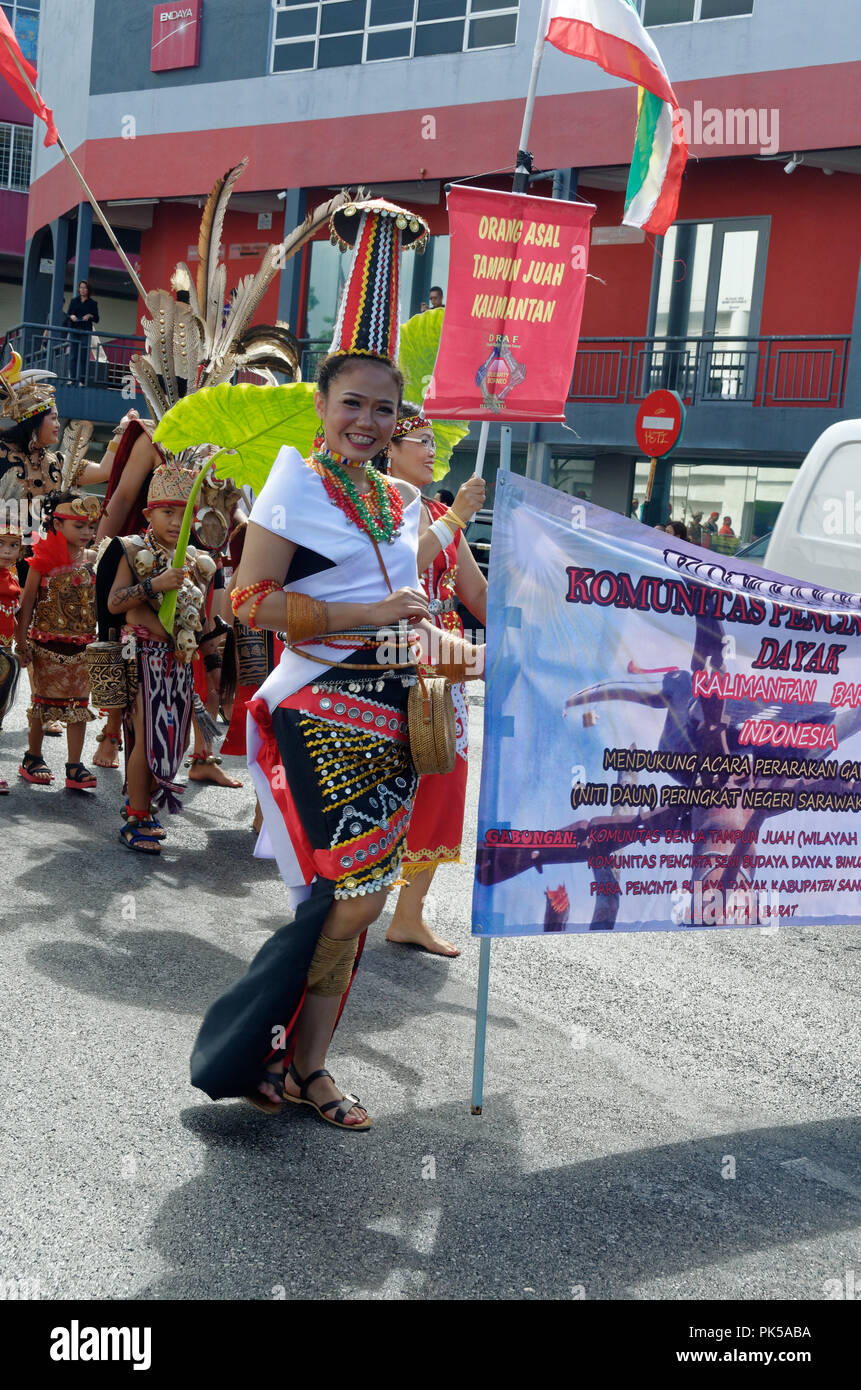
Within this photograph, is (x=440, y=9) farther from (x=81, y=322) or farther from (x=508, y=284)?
(x=508, y=284)

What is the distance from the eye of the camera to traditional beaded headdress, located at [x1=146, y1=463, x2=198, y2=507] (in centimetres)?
661

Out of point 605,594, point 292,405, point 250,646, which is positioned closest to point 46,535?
point 250,646

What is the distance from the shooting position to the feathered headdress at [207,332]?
7.09 m

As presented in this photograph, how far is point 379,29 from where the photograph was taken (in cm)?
2172

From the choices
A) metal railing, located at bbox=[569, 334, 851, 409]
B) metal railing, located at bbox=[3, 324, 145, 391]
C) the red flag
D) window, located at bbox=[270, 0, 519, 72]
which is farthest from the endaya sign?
the red flag

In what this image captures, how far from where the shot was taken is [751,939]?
600cm

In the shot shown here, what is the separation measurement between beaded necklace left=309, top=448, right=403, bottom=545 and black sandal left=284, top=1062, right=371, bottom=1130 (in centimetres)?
144

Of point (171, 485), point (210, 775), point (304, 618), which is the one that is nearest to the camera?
point (304, 618)

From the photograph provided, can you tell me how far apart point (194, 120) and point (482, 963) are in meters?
23.2

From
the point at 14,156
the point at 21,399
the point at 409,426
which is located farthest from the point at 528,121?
the point at 14,156

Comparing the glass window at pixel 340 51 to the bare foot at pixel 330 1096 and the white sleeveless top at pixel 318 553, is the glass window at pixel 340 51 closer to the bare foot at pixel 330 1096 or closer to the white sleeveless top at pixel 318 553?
the white sleeveless top at pixel 318 553

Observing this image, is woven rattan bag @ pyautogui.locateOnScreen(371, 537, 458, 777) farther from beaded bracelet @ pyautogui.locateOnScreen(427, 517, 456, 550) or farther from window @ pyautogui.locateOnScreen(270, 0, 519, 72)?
window @ pyautogui.locateOnScreen(270, 0, 519, 72)

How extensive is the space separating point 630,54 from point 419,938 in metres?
6.94

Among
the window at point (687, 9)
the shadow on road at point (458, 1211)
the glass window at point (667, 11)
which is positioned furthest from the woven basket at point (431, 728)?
the glass window at point (667, 11)
